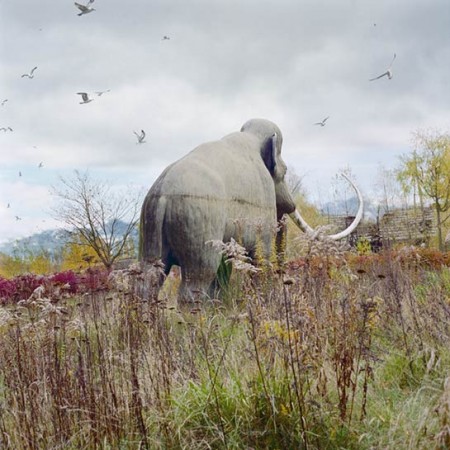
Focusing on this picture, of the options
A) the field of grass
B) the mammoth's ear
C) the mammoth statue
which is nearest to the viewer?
the field of grass

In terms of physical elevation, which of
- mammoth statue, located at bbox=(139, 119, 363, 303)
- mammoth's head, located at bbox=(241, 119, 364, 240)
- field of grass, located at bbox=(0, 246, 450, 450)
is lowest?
field of grass, located at bbox=(0, 246, 450, 450)

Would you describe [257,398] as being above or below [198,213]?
below

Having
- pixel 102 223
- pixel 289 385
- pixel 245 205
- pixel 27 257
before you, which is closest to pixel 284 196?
pixel 245 205

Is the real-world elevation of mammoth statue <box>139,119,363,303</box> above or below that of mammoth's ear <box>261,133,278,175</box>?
below

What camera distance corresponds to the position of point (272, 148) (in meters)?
8.41

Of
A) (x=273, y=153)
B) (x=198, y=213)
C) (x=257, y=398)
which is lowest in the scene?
(x=257, y=398)

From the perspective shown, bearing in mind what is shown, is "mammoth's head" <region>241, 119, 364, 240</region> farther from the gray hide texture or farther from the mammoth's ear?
the gray hide texture

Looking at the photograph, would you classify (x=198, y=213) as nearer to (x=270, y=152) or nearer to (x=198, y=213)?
(x=198, y=213)

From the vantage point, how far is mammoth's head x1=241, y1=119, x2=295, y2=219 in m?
8.41

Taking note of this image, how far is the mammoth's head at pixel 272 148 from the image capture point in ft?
27.6

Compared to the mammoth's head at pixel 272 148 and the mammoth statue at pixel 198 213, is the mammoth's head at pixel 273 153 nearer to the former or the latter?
the mammoth's head at pixel 272 148

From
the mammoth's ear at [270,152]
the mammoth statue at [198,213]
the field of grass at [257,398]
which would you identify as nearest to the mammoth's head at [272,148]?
the mammoth's ear at [270,152]

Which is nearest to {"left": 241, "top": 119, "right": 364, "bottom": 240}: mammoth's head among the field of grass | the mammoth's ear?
the mammoth's ear

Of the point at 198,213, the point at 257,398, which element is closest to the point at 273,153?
the point at 198,213
